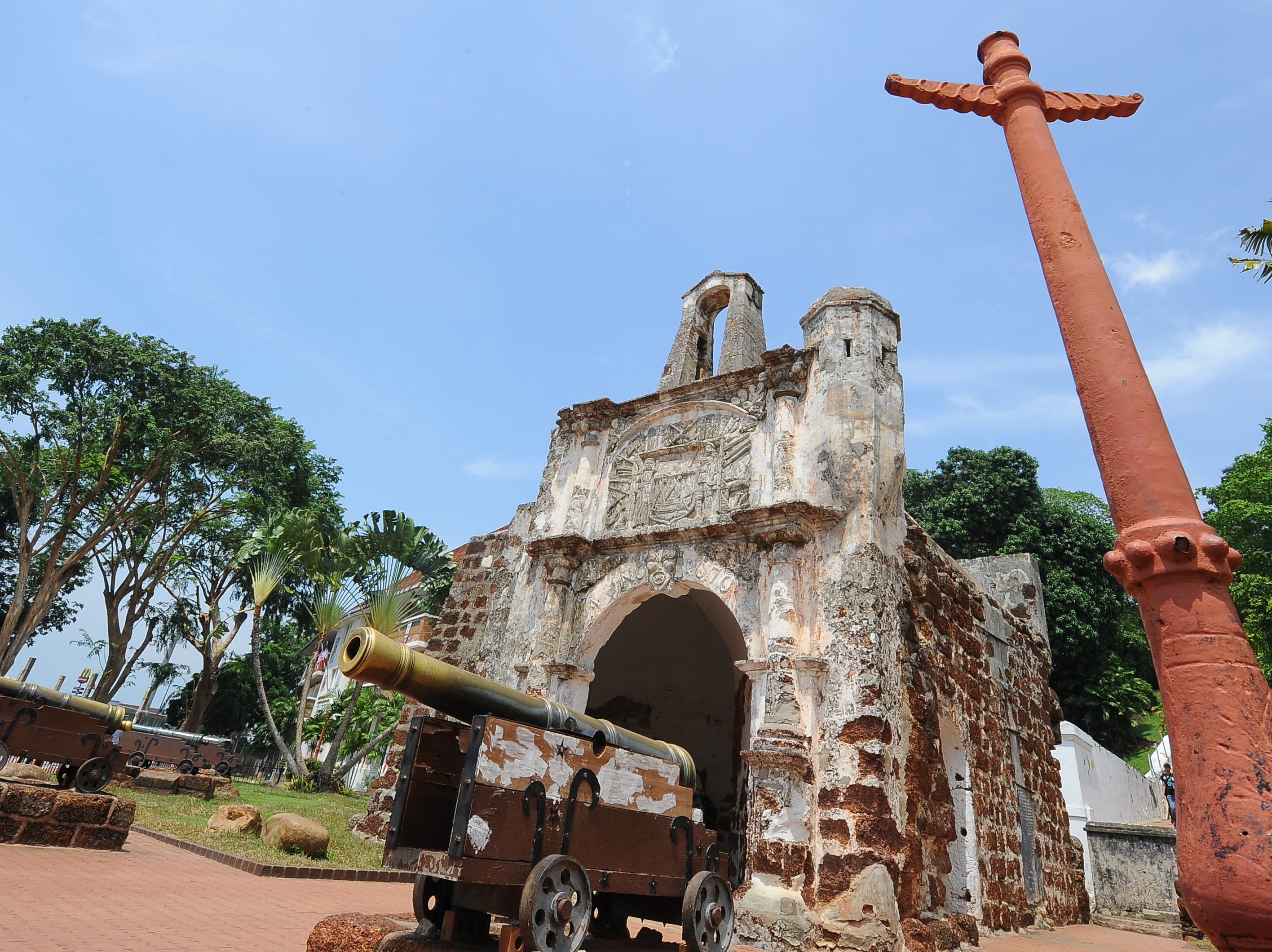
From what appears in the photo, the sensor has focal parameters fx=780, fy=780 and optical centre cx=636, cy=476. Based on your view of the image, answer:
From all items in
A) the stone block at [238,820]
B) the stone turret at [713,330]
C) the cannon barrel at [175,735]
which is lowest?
the stone block at [238,820]

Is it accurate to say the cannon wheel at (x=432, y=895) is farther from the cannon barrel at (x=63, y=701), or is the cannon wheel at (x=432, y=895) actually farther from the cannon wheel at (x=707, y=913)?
the cannon barrel at (x=63, y=701)

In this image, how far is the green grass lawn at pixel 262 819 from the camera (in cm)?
779

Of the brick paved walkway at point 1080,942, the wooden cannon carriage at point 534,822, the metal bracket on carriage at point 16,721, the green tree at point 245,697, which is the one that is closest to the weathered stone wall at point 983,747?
the brick paved walkway at point 1080,942

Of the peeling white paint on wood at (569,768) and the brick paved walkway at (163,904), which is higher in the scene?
the peeling white paint on wood at (569,768)

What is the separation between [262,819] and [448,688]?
7.59 m

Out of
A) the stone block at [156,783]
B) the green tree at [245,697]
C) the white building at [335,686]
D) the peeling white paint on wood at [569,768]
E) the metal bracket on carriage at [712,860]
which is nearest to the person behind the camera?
the peeling white paint on wood at [569,768]

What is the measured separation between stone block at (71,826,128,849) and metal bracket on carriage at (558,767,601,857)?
5793mm

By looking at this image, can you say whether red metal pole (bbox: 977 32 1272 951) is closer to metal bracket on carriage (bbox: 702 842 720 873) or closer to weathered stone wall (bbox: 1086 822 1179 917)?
metal bracket on carriage (bbox: 702 842 720 873)

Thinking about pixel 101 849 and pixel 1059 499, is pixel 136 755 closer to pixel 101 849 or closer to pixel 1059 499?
pixel 101 849

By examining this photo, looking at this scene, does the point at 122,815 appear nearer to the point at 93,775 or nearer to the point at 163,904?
the point at 93,775

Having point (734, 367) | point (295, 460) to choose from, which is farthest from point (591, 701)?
point (295, 460)

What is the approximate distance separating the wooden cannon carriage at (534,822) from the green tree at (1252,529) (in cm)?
1736

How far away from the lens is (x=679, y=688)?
12930mm

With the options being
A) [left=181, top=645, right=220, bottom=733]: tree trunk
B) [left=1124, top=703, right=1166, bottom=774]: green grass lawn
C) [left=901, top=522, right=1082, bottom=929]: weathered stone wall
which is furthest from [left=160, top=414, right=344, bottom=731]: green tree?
[left=1124, top=703, right=1166, bottom=774]: green grass lawn
